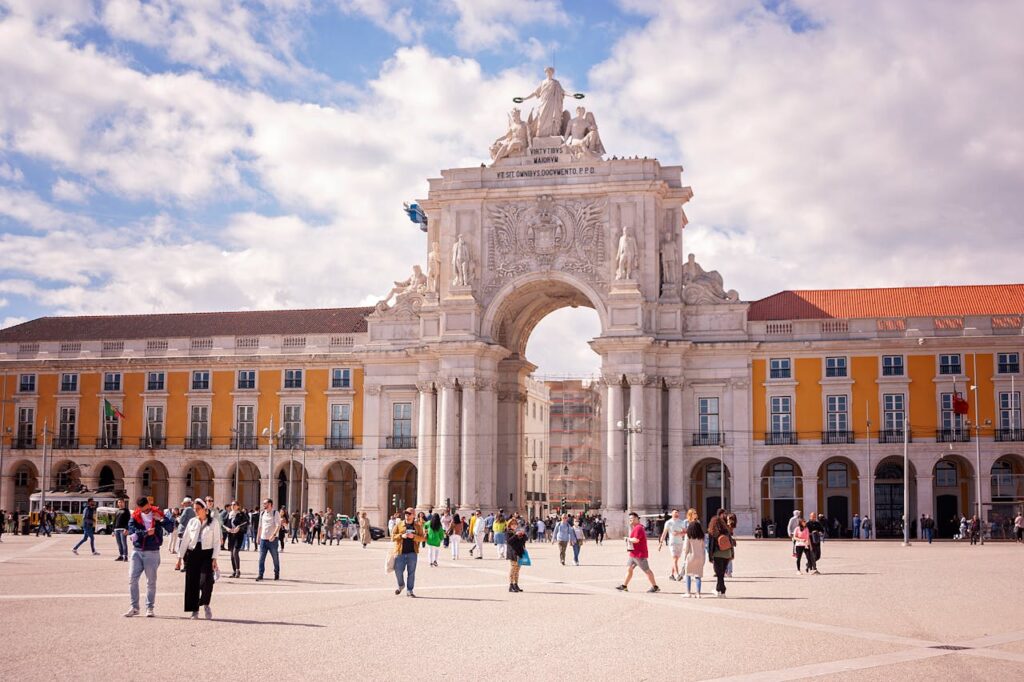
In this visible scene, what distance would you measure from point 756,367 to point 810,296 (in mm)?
7073

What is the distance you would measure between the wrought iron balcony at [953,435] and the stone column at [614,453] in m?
16.8

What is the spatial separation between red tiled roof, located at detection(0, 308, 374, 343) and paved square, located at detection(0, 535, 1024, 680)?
144 ft

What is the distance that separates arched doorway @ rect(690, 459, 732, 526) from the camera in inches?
2717

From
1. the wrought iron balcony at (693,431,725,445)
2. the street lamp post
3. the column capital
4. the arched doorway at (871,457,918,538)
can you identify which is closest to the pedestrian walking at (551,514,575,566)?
the street lamp post

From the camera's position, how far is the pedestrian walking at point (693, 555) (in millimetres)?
27594

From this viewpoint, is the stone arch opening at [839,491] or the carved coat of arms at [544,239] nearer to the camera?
the stone arch opening at [839,491]

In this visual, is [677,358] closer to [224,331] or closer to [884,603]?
[224,331]

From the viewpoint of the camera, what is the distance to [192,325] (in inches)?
3152

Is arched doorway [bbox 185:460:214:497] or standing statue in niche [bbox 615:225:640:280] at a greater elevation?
standing statue in niche [bbox 615:225:640:280]

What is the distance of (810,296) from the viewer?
7194 cm

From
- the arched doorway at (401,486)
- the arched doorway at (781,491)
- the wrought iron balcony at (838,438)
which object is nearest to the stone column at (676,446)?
the arched doorway at (781,491)

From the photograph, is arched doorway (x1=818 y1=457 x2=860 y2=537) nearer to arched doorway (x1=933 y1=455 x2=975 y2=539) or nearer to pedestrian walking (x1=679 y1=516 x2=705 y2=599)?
arched doorway (x1=933 y1=455 x2=975 y2=539)

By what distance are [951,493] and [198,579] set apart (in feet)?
181

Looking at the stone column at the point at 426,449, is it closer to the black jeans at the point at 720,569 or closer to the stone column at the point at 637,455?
the stone column at the point at 637,455
